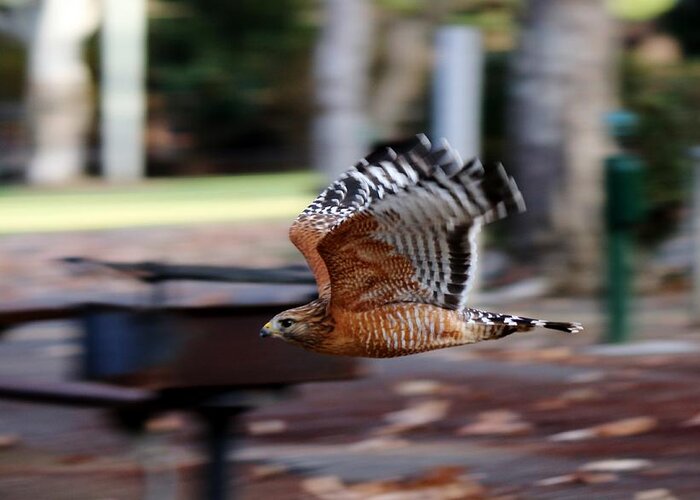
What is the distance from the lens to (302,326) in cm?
416

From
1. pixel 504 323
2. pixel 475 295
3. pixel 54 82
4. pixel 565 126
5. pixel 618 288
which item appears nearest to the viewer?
pixel 504 323

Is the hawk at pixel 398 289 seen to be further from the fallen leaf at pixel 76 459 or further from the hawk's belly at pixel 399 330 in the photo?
the fallen leaf at pixel 76 459

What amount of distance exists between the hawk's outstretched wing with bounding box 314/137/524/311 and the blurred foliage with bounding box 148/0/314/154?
1869cm

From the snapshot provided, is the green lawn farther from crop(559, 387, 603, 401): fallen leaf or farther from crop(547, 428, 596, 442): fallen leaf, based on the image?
crop(547, 428, 596, 442): fallen leaf

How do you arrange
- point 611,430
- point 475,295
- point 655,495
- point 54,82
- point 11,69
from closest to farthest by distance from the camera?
1. point 655,495
2. point 611,430
3. point 475,295
4. point 54,82
5. point 11,69

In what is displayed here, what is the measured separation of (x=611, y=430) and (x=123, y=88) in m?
17.7

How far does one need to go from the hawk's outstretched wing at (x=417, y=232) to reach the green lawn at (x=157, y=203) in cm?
961

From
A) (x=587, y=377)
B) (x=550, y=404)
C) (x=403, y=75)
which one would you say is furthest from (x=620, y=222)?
(x=403, y=75)

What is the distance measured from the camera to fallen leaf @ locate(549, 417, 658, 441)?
6.29 metres

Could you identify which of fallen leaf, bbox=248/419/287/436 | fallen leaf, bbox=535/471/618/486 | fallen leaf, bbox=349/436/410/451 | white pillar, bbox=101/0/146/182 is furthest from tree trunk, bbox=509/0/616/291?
white pillar, bbox=101/0/146/182

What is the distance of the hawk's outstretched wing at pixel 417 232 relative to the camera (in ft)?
12.3

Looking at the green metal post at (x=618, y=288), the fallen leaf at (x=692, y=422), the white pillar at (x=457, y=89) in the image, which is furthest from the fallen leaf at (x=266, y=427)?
the white pillar at (x=457, y=89)

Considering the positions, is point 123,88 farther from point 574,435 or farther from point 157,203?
point 574,435

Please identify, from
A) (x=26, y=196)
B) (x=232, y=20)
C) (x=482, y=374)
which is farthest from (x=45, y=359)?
(x=232, y=20)
